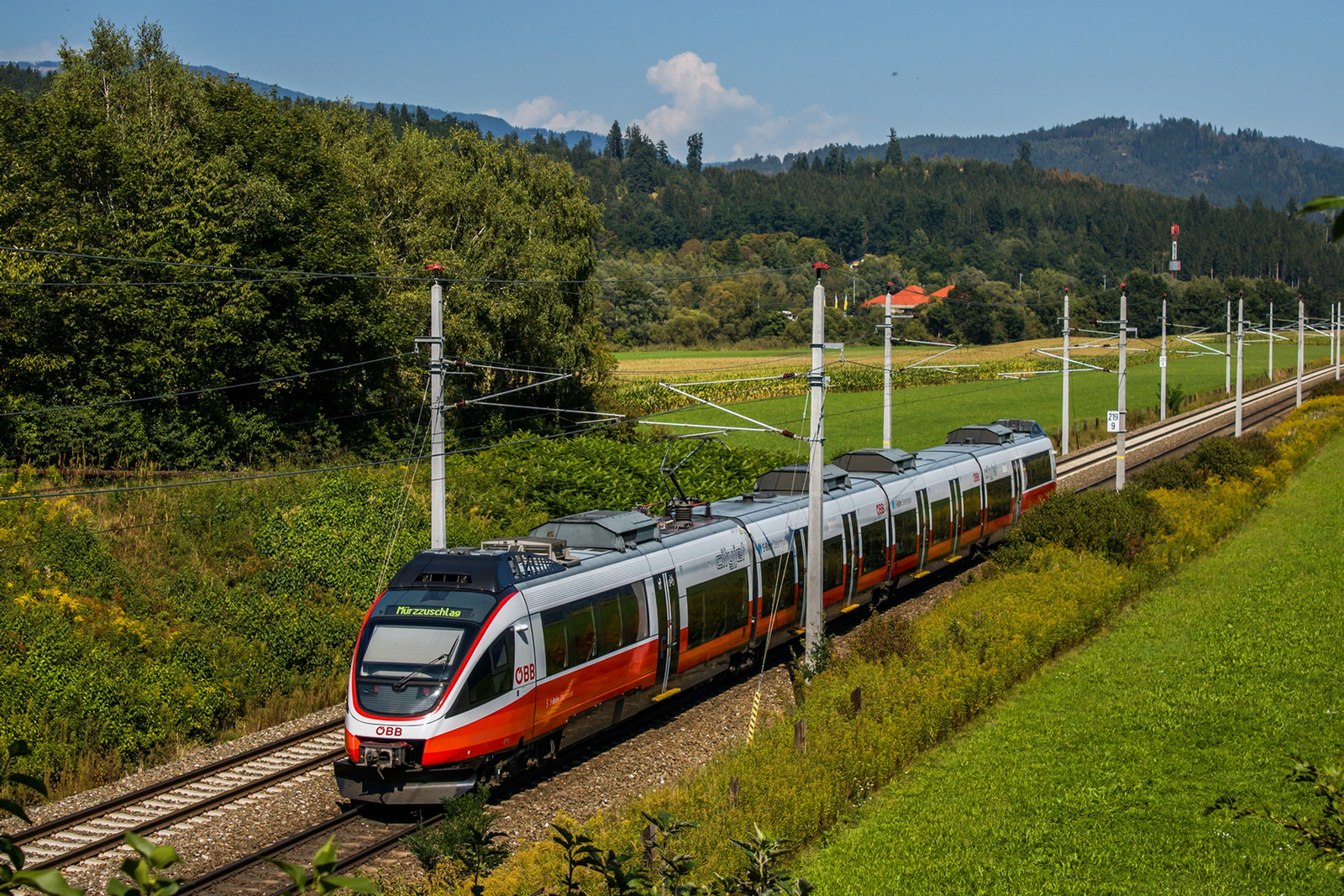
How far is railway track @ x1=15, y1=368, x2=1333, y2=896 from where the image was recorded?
41.9ft

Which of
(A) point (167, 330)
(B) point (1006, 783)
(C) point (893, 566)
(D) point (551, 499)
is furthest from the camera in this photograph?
(D) point (551, 499)

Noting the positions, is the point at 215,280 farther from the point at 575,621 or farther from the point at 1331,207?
the point at 1331,207

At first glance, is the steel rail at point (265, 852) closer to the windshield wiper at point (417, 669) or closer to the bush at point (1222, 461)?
the windshield wiper at point (417, 669)

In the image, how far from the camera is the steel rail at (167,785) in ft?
46.2

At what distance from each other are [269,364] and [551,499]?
400 inches

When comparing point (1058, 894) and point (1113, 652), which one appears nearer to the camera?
point (1058, 894)

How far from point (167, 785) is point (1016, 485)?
80.0 feet

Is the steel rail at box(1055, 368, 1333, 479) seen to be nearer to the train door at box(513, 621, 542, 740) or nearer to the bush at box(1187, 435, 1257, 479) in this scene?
the bush at box(1187, 435, 1257, 479)

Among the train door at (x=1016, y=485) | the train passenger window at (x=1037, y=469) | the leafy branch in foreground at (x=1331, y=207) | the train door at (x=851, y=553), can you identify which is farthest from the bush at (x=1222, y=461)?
the leafy branch in foreground at (x=1331, y=207)

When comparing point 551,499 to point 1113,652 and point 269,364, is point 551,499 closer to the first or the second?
point 269,364

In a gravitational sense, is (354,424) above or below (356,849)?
above

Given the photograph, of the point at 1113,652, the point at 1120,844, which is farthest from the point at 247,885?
the point at 1113,652

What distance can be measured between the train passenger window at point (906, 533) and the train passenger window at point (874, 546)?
61 cm

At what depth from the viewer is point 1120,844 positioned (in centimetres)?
1282
